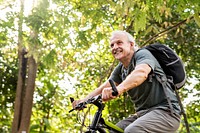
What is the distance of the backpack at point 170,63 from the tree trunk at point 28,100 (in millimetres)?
5798

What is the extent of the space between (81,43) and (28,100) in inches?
86.8

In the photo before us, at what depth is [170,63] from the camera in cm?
312

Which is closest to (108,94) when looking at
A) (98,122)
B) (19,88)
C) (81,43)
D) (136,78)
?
(136,78)

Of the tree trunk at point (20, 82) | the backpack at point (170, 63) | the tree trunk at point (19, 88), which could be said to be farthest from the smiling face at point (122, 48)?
the tree trunk at point (20, 82)

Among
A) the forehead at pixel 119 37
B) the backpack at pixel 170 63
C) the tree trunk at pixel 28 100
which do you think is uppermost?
the forehead at pixel 119 37

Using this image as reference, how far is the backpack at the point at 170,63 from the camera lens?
312cm

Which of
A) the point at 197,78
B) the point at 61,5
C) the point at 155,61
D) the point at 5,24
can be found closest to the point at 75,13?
the point at 61,5

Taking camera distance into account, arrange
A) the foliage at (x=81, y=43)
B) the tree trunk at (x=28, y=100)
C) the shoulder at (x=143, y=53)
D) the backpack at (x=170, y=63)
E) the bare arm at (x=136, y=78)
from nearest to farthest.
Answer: the bare arm at (x=136, y=78) < the shoulder at (x=143, y=53) < the backpack at (x=170, y=63) < the foliage at (x=81, y=43) < the tree trunk at (x=28, y=100)

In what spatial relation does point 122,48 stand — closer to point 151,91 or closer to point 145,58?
point 145,58

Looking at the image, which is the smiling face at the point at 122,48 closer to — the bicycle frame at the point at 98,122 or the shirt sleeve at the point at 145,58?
the shirt sleeve at the point at 145,58

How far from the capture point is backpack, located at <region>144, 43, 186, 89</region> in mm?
3115

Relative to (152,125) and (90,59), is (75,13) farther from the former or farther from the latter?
(152,125)

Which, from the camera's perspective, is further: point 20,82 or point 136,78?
point 20,82

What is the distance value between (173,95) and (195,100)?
6.70 metres
